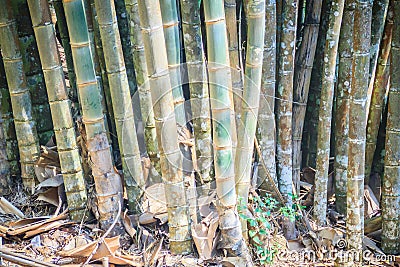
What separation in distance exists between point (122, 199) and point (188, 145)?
459 millimetres

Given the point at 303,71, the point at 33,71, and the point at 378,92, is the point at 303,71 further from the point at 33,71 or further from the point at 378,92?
the point at 33,71

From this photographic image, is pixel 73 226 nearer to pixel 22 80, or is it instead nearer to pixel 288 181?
pixel 22 80

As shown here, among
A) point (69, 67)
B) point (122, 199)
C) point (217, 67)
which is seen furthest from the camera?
point (69, 67)

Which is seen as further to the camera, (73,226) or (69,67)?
(69,67)

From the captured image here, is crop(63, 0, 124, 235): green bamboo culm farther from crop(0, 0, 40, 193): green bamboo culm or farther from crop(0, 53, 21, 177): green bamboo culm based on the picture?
crop(0, 53, 21, 177): green bamboo culm

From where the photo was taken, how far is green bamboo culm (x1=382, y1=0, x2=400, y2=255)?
2.54 metres

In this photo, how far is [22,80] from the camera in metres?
2.75

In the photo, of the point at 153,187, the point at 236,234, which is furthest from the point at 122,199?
the point at 236,234

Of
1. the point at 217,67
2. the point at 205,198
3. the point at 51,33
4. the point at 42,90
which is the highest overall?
the point at 51,33

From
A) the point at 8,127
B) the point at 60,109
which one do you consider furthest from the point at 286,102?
the point at 8,127

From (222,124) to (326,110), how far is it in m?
0.67

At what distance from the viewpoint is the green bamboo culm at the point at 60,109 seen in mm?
2439

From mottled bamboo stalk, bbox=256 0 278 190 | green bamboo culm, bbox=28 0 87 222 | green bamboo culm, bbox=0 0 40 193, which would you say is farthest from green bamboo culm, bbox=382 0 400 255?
green bamboo culm, bbox=0 0 40 193

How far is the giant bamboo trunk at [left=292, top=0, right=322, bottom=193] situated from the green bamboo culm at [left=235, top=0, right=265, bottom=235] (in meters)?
0.56
